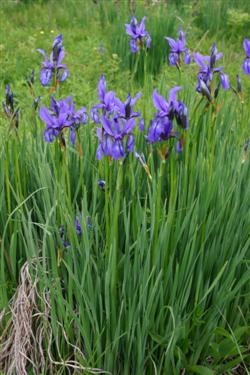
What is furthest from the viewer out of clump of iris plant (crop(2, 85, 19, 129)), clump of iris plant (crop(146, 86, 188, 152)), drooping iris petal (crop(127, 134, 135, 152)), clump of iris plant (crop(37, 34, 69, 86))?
clump of iris plant (crop(37, 34, 69, 86))

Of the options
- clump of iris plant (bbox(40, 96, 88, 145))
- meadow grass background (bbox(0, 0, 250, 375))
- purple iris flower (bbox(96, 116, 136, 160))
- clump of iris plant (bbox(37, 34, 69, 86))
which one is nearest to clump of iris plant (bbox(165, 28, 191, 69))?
meadow grass background (bbox(0, 0, 250, 375))

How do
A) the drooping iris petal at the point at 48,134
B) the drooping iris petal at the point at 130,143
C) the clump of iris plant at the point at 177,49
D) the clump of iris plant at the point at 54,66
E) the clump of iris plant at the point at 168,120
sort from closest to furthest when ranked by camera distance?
the clump of iris plant at the point at 168,120 < the drooping iris petal at the point at 130,143 < the drooping iris petal at the point at 48,134 < the clump of iris plant at the point at 54,66 < the clump of iris plant at the point at 177,49

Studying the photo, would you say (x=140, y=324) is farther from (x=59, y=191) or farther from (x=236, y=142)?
(x=236, y=142)

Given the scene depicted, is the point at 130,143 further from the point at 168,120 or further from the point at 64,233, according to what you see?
the point at 64,233

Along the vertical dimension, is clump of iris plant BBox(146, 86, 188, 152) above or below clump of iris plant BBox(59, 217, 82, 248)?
above

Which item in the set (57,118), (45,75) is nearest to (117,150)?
(57,118)

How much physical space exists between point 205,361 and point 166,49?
3220 millimetres

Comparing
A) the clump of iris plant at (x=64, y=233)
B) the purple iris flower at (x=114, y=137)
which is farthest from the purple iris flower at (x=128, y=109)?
the clump of iris plant at (x=64, y=233)

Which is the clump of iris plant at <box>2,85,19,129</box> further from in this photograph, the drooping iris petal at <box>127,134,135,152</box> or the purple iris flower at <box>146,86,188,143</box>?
the purple iris flower at <box>146,86,188,143</box>

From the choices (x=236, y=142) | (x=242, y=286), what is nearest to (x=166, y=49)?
(x=236, y=142)

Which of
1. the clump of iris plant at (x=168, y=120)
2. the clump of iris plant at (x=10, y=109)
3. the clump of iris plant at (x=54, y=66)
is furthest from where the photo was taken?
the clump of iris plant at (x=54, y=66)

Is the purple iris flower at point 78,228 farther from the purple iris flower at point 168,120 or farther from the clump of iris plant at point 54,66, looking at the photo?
the clump of iris plant at point 54,66

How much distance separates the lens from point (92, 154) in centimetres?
220

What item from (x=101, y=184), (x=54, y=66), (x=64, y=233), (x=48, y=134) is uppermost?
(x=54, y=66)
